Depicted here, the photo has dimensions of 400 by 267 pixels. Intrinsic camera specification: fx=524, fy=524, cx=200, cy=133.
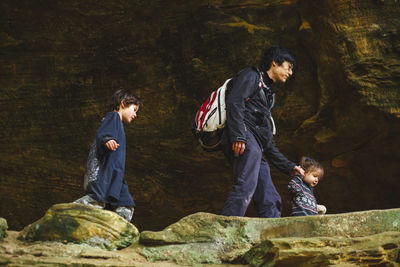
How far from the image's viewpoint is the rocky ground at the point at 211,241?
11.6ft

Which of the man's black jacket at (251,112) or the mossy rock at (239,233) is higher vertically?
the man's black jacket at (251,112)

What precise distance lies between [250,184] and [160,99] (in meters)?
3.33

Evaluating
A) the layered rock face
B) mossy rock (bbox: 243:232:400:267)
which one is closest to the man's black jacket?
mossy rock (bbox: 243:232:400:267)

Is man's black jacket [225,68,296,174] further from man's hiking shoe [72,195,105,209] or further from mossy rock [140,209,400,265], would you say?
man's hiking shoe [72,195,105,209]

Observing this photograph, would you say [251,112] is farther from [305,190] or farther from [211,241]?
[211,241]

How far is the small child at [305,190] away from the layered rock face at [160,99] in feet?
5.92

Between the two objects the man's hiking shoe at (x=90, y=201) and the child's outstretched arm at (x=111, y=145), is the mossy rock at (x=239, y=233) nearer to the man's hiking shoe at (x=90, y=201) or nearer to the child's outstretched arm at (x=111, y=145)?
the man's hiking shoe at (x=90, y=201)

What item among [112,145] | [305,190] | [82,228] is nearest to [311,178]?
[305,190]

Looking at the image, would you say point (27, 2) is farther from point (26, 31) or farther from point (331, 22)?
point (331, 22)

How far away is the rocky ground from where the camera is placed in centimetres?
353

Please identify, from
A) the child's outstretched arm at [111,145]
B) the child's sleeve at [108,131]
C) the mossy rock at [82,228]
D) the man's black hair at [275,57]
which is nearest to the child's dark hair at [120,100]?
the child's sleeve at [108,131]

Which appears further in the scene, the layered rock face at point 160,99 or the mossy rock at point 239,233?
the layered rock face at point 160,99

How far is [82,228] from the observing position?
3.83 meters

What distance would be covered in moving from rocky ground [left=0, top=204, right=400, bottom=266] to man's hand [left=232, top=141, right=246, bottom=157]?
2.15ft
